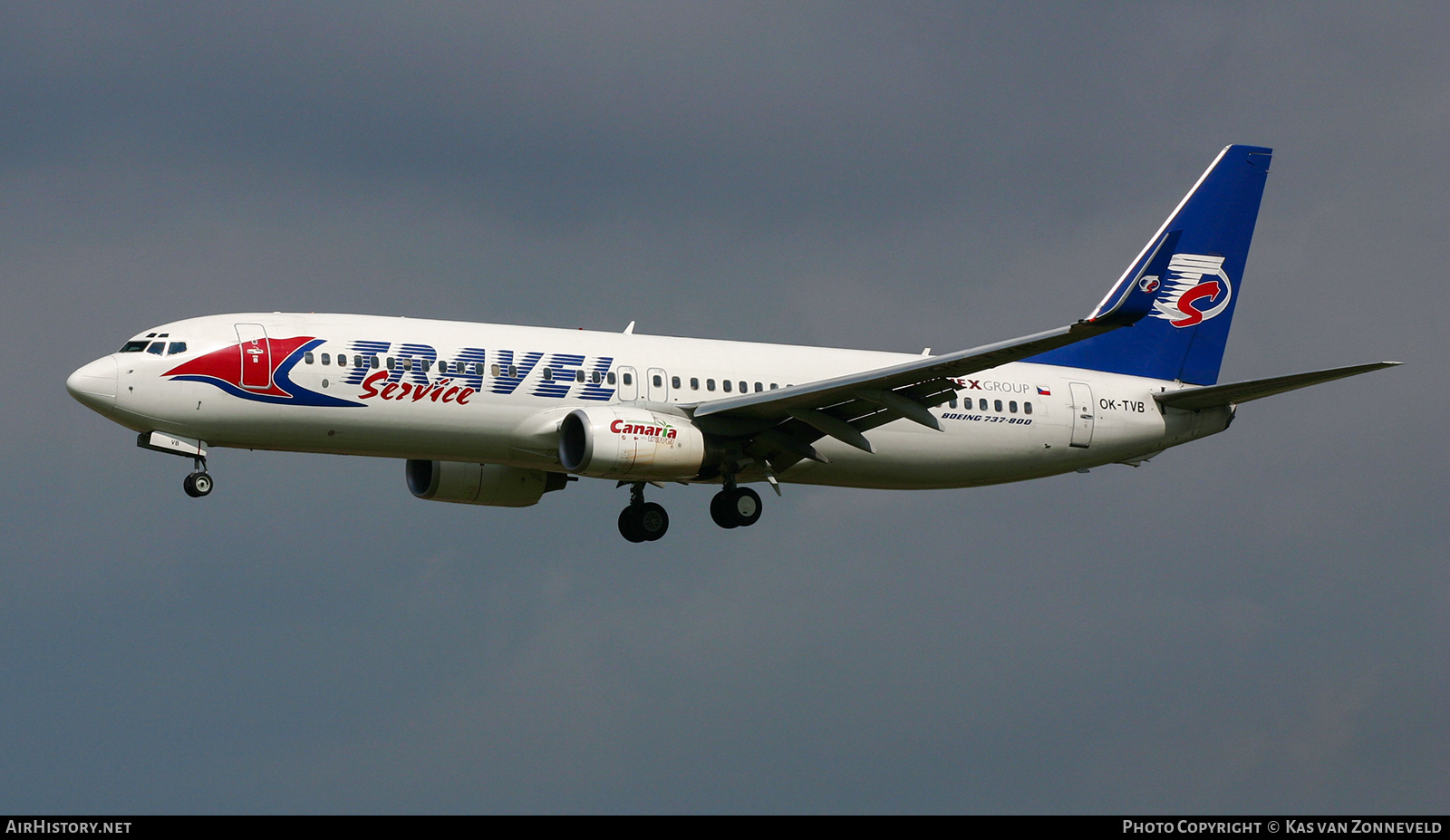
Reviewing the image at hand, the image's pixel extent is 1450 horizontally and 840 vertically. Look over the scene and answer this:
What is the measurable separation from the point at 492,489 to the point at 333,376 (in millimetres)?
8124

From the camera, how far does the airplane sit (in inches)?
1554

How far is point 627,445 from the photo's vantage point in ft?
133

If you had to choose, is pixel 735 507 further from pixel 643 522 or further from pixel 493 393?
pixel 493 393

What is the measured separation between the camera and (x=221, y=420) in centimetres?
3938

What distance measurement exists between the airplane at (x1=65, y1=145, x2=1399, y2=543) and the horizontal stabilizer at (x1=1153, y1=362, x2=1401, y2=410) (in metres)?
0.08

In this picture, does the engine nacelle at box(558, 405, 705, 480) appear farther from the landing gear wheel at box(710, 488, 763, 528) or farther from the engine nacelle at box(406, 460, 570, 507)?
the engine nacelle at box(406, 460, 570, 507)

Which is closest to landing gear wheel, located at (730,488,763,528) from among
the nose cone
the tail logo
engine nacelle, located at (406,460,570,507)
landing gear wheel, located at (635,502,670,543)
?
landing gear wheel, located at (635,502,670,543)

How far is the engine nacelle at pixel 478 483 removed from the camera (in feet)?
153

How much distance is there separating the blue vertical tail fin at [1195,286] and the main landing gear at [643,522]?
11620 mm

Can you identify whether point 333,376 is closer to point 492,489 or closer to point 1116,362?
point 492,489

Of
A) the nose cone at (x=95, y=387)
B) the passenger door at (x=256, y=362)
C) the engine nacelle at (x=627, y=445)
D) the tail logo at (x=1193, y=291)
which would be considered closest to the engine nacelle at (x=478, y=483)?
the engine nacelle at (x=627, y=445)
